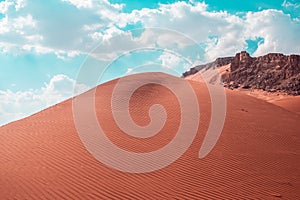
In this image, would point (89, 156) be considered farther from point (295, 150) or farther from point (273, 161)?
point (295, 150)

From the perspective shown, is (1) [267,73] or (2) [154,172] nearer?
(2) [154,172]

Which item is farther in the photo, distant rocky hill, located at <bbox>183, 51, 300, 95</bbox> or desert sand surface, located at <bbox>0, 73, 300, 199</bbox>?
distant rocky hill, located at <bbox>183, 51, 300, 95</bbox>

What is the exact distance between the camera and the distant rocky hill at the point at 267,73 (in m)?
56.8

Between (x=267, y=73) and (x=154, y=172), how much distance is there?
5894 cm

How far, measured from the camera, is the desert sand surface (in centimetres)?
760

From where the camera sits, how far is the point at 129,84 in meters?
21.1

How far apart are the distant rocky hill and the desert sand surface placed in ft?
139

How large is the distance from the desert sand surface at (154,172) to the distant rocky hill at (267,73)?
42266 mm

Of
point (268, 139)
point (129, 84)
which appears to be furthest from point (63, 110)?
point (268, 139)

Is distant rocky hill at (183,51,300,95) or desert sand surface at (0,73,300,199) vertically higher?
distant rocky hill at (183,51,300,95)

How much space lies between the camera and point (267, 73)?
206 ft

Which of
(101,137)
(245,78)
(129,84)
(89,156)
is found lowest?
(89,156)

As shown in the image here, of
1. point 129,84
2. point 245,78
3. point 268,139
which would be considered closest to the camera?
point 268,139

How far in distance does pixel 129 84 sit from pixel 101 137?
9.67m
